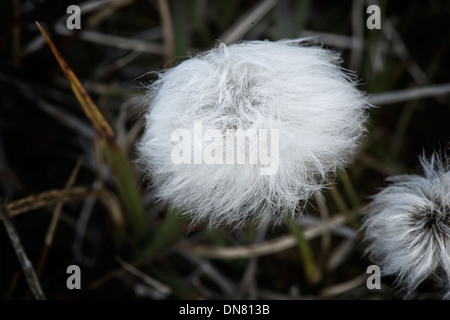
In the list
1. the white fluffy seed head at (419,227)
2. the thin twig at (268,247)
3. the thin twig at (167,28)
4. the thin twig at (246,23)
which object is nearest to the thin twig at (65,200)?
the thin twig at (268,247)

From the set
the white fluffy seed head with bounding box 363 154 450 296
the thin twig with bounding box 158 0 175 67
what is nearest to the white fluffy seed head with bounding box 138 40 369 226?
the white fluffy seed head with bounding box 363 154 450 296

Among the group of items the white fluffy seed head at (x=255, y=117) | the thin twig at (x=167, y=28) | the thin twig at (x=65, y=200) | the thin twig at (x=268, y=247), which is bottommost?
the thin twig at (x=268, y=247)

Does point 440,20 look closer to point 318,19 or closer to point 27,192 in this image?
point 318,19

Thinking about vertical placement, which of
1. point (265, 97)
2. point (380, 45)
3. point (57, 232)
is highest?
point (380, 45)

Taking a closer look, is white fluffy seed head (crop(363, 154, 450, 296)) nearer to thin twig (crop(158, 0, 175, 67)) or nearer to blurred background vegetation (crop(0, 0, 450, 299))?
blurred background vegetation (crop(0, 0, 450, 299))

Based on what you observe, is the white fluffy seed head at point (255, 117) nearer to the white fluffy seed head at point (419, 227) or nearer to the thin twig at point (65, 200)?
the white fluffy seed head at point (419, 227)

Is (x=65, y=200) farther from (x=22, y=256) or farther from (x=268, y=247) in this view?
(x=268, y=247)
